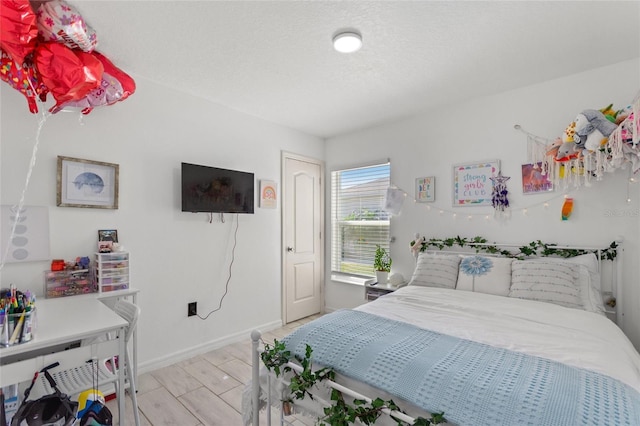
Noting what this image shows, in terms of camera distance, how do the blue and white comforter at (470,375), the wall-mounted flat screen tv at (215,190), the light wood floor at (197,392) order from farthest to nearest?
the wall-mounted flat screen tv at (215,190) → the light wood floor at (197,392) → the blue and white comforter at (470,375)

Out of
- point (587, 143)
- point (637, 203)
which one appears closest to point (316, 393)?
point (587, 143)

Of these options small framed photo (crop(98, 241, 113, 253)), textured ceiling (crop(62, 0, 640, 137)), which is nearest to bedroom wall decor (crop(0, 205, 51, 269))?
small framed photo (crop(98, 241, 113, 253))

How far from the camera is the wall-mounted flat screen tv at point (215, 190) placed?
2.74 metres

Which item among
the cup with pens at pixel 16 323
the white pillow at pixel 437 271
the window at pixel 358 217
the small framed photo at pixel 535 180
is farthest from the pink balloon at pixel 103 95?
the small framed photo at pixel 535 180

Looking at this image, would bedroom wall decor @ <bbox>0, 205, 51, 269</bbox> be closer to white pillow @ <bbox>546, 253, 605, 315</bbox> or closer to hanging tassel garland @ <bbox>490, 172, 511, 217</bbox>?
hanging tassel garland @ <bbox>490, 172, 511, 217</bbox>

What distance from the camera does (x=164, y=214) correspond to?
107 inches

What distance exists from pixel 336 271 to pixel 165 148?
2541 mm

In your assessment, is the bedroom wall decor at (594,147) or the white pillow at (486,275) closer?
the bedroom wall decor at (594,147)

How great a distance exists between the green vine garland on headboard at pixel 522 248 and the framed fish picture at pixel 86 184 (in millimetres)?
2819

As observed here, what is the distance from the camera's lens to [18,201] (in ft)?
6.59

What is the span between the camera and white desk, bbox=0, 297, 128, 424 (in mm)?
1361

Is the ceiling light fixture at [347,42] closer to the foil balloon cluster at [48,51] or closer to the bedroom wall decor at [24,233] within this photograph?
the foil balloon cluster at [48,51]

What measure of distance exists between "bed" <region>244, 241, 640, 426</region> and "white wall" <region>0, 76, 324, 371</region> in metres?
1.47

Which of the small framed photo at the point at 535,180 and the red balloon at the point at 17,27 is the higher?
the red balloon at the point at 17,27
